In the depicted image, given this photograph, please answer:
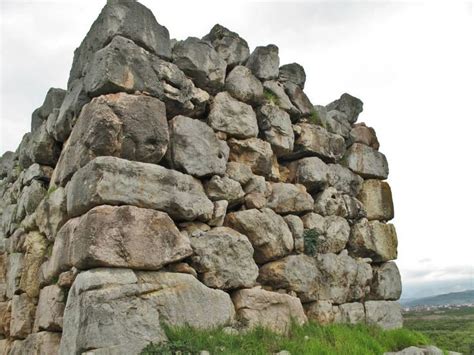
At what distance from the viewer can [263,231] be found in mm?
5648

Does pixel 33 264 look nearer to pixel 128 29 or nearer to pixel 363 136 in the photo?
pixel 128 29

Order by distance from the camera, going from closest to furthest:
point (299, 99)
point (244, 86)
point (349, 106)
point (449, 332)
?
1. point (244, 86)
2. point (299, 99)
3. point (349, 106)
4. point (449, 332)

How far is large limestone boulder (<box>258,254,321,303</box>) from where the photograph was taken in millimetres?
5672

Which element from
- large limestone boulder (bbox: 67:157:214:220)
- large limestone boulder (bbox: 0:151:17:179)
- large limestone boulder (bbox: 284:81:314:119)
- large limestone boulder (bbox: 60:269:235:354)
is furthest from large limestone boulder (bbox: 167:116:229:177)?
large limestone boulder (bbox: 0:151:17:179)

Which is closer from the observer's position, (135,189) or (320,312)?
(135,189)

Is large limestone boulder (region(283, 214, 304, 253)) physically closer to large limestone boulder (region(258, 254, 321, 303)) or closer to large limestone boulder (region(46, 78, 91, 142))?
large limestone boulder (region(258, 254, 321, 303))

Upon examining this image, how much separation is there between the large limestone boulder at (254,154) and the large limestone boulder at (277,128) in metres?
0.17

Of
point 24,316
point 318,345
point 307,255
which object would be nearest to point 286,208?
point 307,255

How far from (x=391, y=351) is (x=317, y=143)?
9.52 ft

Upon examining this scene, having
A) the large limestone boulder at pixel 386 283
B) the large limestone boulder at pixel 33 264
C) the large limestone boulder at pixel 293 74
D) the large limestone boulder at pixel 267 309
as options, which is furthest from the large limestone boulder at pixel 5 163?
the large limestone boulder at pixel 386 283

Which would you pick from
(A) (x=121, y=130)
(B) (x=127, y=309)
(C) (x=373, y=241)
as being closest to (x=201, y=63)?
(A) (x=121, y=130)

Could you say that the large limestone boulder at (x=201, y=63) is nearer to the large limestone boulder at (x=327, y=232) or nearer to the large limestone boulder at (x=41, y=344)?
the large limestone boulder at (x=327, y=232)

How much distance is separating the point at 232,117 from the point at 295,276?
2.07 m

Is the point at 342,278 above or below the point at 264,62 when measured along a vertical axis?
below
